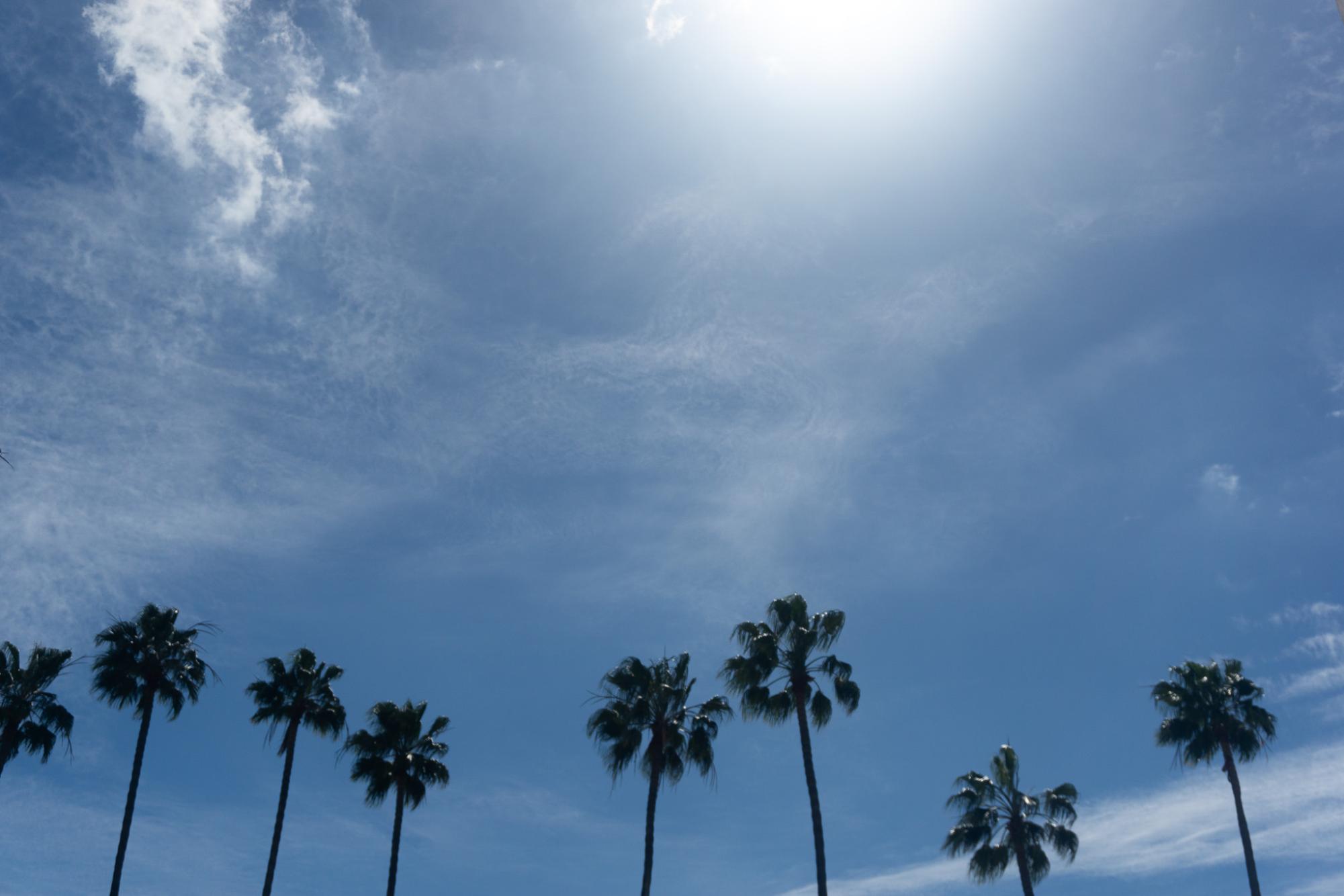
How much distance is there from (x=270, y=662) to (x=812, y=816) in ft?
87.0

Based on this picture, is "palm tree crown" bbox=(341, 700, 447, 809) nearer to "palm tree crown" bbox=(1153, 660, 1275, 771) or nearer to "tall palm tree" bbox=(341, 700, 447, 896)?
"tall palm tree" bbox=(341, 700, 447, 896)

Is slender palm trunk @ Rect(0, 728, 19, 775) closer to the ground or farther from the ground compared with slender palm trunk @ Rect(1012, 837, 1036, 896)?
farther from the ground

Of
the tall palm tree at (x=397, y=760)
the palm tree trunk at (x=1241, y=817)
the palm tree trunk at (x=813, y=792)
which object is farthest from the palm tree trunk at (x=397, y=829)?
the palm tree trunk at (x=1241, y=817)

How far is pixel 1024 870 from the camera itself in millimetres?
41750

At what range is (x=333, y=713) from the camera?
154ft

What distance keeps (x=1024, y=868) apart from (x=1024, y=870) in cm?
5

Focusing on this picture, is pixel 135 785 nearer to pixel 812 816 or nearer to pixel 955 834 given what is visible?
pixel 812 816

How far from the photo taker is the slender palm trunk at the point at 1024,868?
41.3m

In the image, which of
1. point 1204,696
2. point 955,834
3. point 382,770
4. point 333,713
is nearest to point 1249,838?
point 1204,696

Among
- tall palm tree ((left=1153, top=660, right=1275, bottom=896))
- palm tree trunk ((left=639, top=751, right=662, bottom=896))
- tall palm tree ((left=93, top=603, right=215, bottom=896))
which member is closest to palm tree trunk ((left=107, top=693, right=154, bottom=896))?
tall palm tree ((left=93, top=603, right=215, bottom=896))

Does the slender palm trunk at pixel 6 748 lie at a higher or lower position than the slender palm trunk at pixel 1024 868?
higher

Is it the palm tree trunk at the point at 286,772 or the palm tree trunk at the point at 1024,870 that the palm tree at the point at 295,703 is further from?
the palm tree trunk at the point at 1024,870

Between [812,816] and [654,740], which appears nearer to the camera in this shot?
[812,816]

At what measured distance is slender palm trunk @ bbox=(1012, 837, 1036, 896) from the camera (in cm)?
4131
